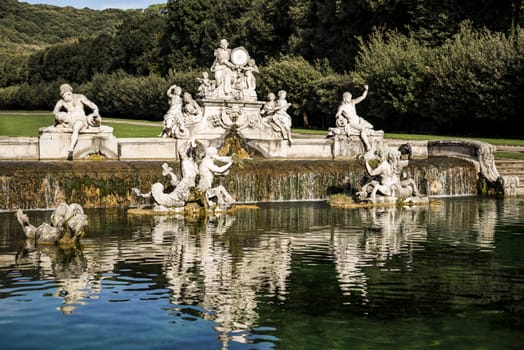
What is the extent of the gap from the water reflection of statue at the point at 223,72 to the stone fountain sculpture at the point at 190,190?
1088cm

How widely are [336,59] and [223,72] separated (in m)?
30.3

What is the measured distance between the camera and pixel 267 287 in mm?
11523

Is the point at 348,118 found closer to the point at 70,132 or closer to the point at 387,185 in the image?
the point at 387,185

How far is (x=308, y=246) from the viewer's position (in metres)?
15.1

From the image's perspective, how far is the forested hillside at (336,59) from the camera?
4397 cm

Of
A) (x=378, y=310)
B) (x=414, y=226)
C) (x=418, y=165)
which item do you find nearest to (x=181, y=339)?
(x=378, y=310)

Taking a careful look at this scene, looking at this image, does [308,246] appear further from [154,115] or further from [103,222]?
[154,115]

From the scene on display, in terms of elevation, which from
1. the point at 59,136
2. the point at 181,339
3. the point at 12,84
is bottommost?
the point at 181,339

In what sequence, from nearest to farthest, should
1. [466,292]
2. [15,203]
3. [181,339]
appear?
[181,339], [466,292], [15,203]

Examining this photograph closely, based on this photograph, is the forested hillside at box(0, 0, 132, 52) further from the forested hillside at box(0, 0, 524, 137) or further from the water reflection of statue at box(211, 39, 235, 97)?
the water reflection of statue at box(211, 39, 235, 97)

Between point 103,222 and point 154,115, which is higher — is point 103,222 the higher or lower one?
the lower one

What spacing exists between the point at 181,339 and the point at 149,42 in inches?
3543

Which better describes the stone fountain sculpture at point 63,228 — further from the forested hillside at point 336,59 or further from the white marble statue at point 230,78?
the forested hillside at point 336,59

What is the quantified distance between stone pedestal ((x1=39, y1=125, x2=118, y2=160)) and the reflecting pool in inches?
360
